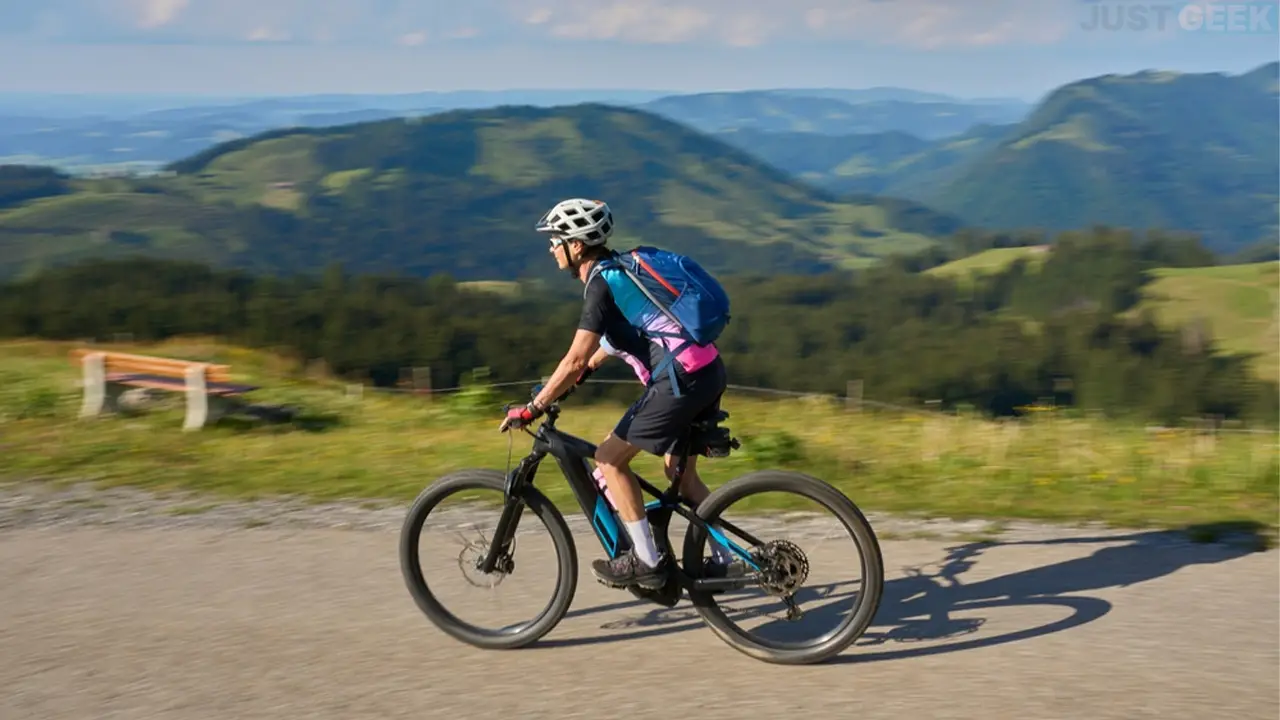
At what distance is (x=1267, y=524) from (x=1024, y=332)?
288 feet

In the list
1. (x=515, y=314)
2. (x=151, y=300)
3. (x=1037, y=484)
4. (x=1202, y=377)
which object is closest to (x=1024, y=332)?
(x=1202, y=377)

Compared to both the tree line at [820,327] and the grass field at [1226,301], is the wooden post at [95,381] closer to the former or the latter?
the tree line at [820,327]

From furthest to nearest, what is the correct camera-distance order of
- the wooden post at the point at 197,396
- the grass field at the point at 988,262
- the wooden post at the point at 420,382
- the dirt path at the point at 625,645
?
the grass field at the point at 988,262, the wooden post at the point at 420,382, the wooden post at the point at 197,396, the dirt path at the point at 625,645

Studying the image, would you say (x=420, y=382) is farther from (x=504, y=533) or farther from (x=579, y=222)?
(x=579, y=222)

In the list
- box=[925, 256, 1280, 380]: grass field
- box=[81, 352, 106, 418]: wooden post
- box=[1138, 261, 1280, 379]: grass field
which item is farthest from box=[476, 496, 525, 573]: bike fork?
box=[1138, 261, 1280, 379]: grass field

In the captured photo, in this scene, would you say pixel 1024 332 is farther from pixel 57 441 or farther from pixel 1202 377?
pixel 57 441

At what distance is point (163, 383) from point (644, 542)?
7.63 m

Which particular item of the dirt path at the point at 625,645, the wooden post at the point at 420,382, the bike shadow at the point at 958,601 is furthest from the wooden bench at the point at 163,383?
the bike shadow at the point at 958,601

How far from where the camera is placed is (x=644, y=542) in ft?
16.2

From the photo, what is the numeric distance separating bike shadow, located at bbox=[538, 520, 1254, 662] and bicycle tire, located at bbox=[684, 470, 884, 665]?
10 cm

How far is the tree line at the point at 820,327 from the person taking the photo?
3341 centimetres

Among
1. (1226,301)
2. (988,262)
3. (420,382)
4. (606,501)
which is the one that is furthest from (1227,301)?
(606,501)

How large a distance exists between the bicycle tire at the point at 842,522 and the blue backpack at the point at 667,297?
1.56 ft

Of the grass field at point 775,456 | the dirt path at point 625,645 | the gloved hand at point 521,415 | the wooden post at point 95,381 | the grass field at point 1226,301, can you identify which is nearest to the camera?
the dirt path at point 625,645
